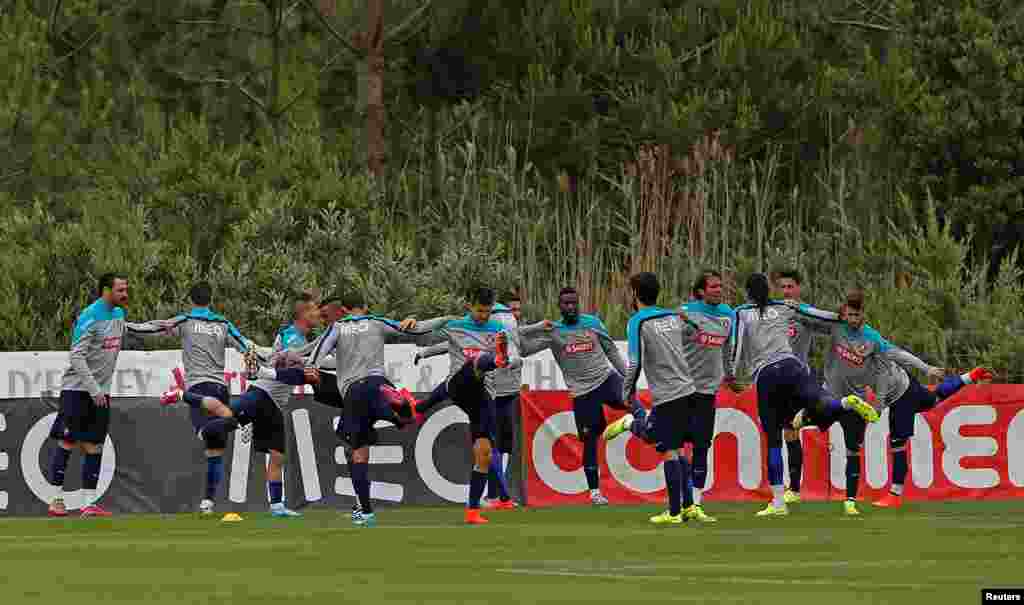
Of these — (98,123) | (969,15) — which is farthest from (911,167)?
(98,123)

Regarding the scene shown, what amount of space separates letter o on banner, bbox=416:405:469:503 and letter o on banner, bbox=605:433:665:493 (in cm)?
169

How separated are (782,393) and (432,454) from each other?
5.13 meters

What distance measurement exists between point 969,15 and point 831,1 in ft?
13.0

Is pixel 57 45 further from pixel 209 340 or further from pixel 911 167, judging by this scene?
pixel 209 340

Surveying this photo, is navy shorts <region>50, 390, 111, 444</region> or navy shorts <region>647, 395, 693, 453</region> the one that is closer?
navy shorts <region>647, 395, 693, 453</region>

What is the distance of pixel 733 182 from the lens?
36.4 metres

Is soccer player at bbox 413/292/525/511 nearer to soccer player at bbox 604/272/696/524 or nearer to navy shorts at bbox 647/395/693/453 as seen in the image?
soccer player at bbox 604/272/696/524

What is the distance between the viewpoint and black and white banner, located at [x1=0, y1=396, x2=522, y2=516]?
22.2 metres

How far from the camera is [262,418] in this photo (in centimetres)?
2025

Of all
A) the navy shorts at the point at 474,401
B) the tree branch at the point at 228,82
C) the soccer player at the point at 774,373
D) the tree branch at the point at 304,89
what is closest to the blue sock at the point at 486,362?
the navy shorts at the point at 474,401

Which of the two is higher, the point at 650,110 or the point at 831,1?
the point at 831,1

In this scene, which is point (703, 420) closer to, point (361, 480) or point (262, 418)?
point (361, 480)

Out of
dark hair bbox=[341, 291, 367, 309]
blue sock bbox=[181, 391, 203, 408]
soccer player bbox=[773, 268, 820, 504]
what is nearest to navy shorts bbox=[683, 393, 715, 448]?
soccer player bbox=[773, 268, 820, 504]

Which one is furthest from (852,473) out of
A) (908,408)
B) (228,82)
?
(228,82)
